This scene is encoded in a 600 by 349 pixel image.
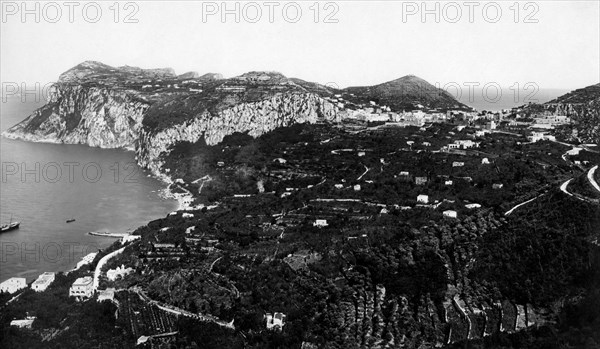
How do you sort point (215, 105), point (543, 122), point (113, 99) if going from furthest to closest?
point (113, 99) → point (215, 105) → point (543, 122)

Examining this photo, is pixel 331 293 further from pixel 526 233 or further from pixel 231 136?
pixel 231 136

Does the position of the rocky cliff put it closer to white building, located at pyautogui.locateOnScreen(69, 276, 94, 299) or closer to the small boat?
the small boat

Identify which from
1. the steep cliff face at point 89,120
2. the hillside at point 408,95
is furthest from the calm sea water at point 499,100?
the steep cliff face at point 89,120

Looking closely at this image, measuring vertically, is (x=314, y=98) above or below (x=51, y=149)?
above

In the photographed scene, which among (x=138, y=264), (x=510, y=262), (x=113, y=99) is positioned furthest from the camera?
(x=113, y=99)

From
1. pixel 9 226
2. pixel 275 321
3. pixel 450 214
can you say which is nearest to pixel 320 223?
pixel 450 214

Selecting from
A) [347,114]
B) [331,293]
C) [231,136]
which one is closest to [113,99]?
[231,136]
